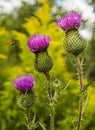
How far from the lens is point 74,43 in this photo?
13.1 ft

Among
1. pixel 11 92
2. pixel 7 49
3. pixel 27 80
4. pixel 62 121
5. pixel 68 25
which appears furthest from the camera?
pixel 7 49

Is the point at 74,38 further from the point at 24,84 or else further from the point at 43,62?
the point at 24,84

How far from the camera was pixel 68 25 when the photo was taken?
163 inches

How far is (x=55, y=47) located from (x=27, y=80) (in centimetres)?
574

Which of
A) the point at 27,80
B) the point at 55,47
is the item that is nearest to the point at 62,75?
the point at 55,47

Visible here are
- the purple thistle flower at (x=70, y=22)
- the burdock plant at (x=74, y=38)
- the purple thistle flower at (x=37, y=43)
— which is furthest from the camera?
the purple thistle flower at (x=37, y=43)

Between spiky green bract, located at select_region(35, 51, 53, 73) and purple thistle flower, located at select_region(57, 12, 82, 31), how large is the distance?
0.35 meters

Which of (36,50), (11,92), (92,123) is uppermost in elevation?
(36,50)

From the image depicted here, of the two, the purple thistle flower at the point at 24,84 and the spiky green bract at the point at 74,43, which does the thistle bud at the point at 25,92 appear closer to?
the purple thistle flower at the point at 24,84

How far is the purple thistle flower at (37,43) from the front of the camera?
14.0 ft

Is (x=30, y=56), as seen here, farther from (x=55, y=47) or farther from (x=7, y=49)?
(x=7, y=49)

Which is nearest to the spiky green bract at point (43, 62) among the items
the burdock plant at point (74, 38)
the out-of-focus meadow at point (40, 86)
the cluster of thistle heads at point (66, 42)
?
the cluster of thistle heads at point (66, 42)

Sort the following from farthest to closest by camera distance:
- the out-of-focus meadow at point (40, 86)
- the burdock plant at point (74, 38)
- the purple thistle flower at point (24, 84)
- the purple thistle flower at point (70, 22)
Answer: the out-of-focus meadow at point (40, 86) < the purple thistle flower at point (24, 84) < the purple thistle flower at point (70, 22) < the burdock plant at point (74, 38)

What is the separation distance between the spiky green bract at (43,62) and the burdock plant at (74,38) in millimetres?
279
